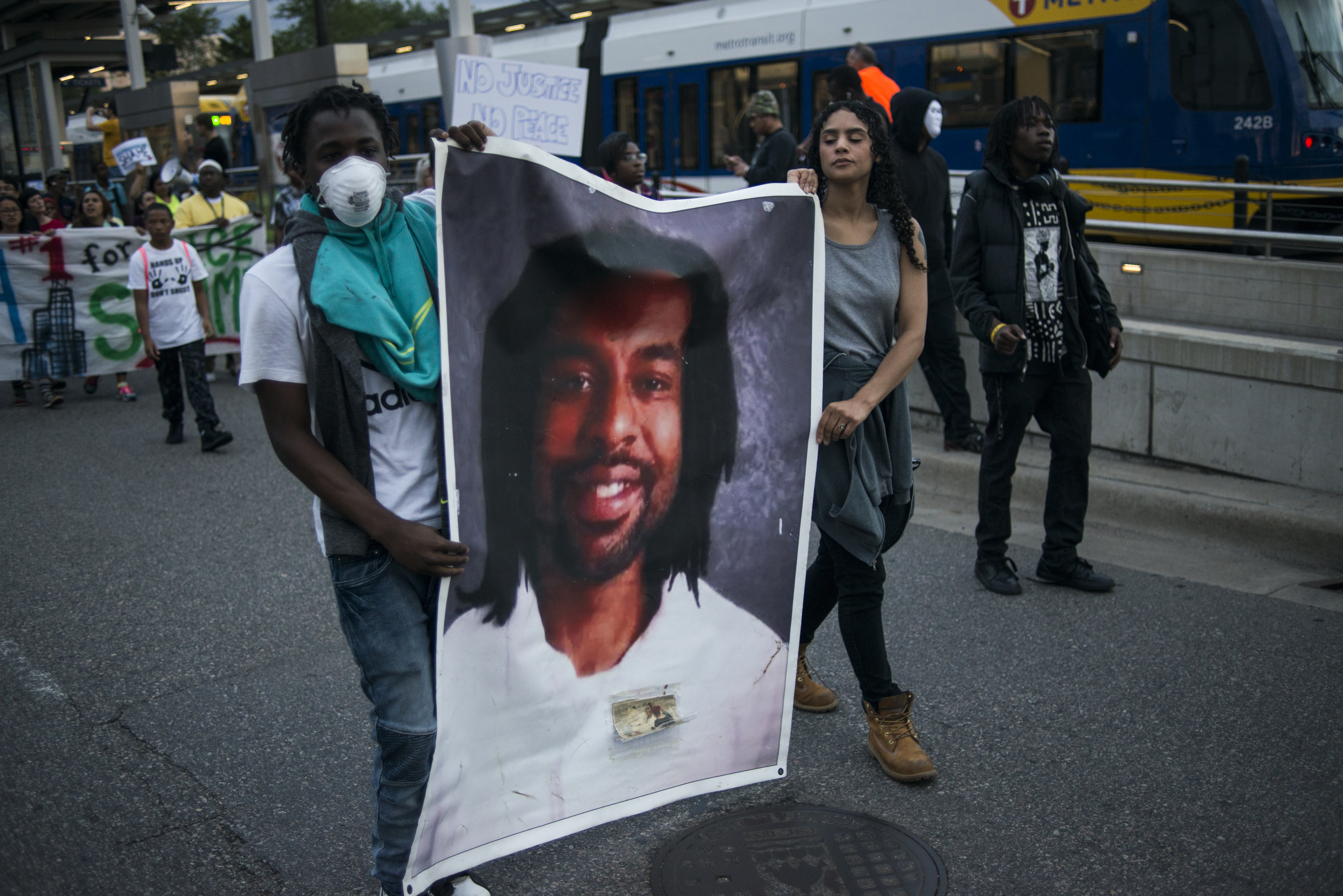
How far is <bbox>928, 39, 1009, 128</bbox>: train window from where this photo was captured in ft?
43.0

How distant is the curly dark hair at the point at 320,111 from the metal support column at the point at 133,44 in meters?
23.0

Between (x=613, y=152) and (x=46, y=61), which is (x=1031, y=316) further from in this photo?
(x=46, y=61)

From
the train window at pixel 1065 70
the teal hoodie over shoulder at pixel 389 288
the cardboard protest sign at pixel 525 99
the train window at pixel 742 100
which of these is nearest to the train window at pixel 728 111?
the train window at pixel 742 100

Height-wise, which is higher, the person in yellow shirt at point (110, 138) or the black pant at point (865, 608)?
the person in yellow shirt at point (110, 138)

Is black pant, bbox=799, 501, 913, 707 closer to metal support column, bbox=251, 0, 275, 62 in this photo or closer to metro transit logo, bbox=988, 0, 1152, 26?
metro transit logo, bbox=988, 0, 1152, 26

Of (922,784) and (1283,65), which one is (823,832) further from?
(1283,65)

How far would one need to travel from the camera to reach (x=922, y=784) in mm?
3371

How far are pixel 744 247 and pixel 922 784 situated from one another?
1669 millimetres

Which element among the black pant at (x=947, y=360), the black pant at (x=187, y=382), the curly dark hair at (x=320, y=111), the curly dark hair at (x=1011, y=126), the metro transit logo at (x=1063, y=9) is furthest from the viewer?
the metro transit logo at (x=1063, y=9)

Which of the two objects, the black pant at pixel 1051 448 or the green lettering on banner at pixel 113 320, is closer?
the black pant at pixel 1051 448

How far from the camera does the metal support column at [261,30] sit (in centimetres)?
1691

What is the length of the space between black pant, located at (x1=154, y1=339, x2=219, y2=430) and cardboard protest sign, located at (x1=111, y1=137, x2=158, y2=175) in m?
8.33

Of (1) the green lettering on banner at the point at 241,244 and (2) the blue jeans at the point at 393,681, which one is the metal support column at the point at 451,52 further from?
(2) the blue jeans at the point at 393,681

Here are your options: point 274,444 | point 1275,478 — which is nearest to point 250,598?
point 274,444
